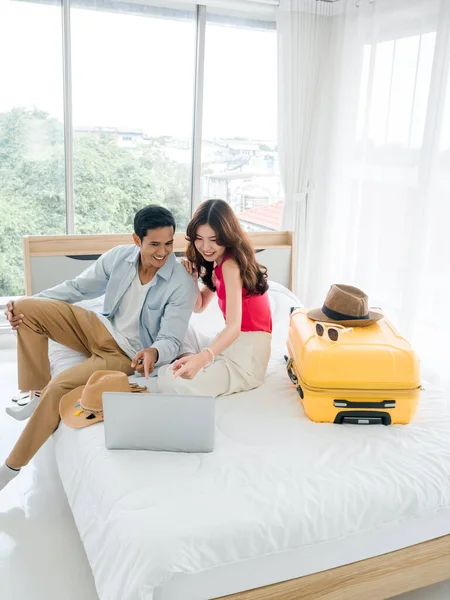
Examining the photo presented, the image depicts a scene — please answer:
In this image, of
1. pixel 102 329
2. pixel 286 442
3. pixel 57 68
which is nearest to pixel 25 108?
pixel 57 68

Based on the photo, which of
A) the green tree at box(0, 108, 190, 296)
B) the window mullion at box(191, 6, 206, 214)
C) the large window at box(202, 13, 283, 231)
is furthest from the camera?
the large window at box(202, 13, 283, 231)

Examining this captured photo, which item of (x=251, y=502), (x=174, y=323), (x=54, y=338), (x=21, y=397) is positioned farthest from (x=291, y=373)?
(x=21, y=397)

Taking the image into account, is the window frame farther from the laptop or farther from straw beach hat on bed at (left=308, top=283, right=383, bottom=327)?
the laptop

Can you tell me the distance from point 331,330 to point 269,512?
0.78m

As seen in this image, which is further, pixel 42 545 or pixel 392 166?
pixel 392 166

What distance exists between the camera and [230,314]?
86.6 inches

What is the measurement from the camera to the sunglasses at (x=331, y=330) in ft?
6.89

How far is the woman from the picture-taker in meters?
2.15

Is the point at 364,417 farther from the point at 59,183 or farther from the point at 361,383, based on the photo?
the point at 59,183

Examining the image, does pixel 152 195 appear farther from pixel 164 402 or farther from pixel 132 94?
pixel 164 402

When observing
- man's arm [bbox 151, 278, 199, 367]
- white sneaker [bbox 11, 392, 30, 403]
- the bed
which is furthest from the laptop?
white sneaker [bbox 11, 392, 30, 403]

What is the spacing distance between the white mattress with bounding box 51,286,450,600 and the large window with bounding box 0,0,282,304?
2.20 m

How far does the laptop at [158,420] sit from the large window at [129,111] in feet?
7.95

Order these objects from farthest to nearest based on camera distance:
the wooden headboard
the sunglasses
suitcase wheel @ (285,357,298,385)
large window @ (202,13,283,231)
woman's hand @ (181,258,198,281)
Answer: large window @ (202,13,283,231)
the wooden headboard
woman's hand @ (181,258,198,281)
suitcase wheel @ (285,357,298,385)
the sunglasses
